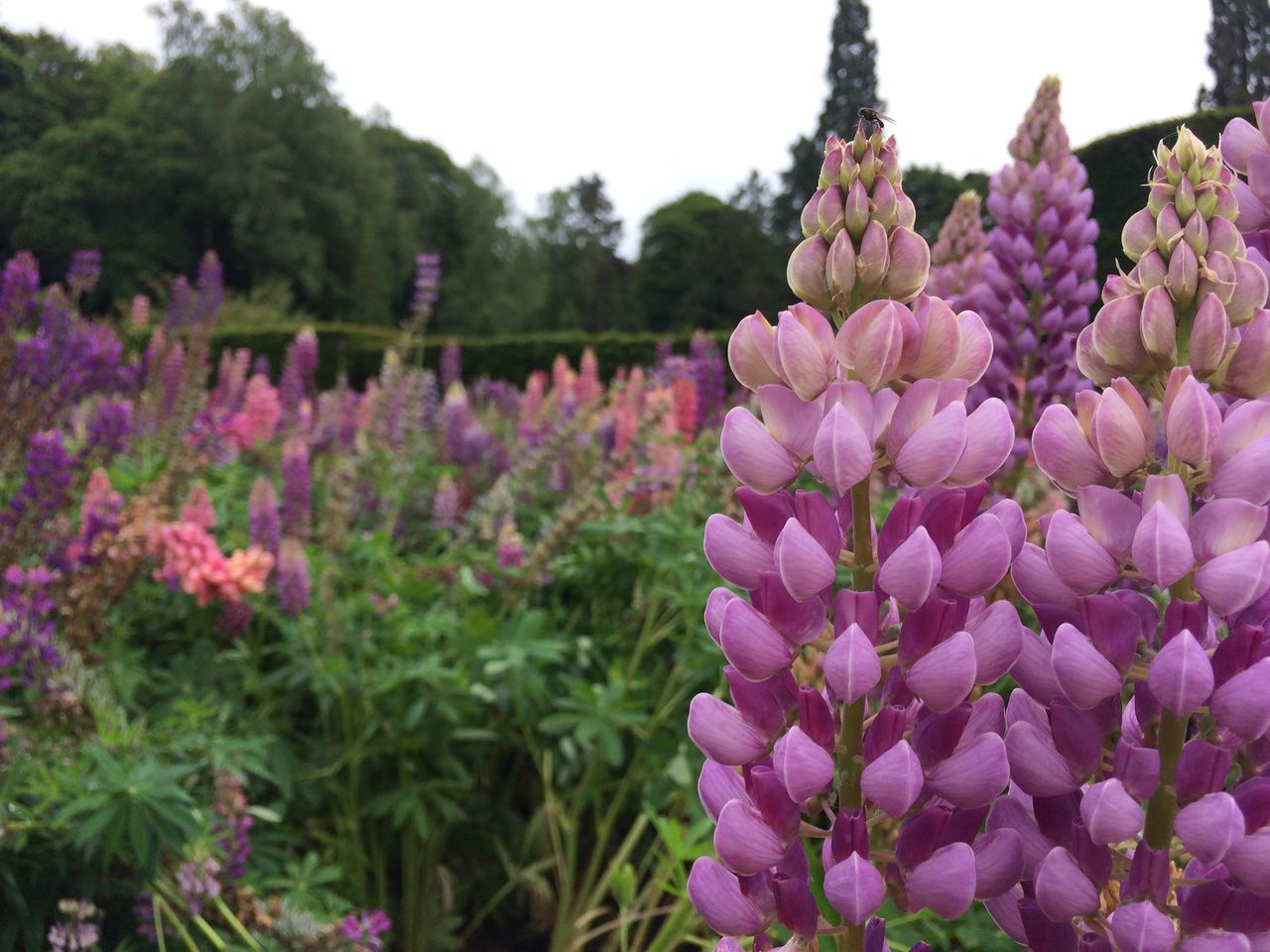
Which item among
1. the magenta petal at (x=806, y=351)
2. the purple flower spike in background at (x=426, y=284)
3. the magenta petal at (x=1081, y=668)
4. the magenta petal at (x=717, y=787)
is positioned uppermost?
the purple flower spike in background at (x=426, y=284)

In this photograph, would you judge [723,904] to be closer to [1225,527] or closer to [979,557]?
[979,557]

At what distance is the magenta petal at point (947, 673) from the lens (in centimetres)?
58

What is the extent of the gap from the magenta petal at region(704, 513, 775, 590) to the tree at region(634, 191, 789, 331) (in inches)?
24.9

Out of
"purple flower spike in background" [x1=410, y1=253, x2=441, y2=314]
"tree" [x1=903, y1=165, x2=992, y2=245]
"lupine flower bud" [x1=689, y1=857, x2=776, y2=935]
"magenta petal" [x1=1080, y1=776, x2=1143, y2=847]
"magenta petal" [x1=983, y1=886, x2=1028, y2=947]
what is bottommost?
"lupine flower bud" [x1=689, y1=857, x2=776, y2=935]

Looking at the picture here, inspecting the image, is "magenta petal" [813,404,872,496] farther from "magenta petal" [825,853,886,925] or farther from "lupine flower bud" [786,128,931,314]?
"magenta petal" [825,853,886,925]

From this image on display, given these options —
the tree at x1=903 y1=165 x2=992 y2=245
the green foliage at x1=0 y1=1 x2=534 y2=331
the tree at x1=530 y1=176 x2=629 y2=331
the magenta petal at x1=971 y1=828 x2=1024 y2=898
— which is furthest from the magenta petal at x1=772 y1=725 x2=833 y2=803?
the tree at x1=530 y1=176 x2=629 y2=331

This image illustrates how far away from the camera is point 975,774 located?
579 millimetres

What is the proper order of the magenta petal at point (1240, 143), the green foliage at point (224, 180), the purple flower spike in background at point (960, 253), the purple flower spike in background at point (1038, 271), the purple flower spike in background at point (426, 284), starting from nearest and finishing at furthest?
the magenta petal at point (1240, 143) < the purple flower spike in background at point (1038, 271) < the purple flower spike in background at point (960, 253) < the purple flower spike in background at point (426, 284) < the green foliage at point (224, 180)

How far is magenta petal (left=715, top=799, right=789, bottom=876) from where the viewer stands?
0.63m

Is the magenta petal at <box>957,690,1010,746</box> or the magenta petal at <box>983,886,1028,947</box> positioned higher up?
the magenta petal at <box>957,690,1010,746</box>

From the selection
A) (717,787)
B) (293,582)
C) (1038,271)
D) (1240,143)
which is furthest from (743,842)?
(293,582)

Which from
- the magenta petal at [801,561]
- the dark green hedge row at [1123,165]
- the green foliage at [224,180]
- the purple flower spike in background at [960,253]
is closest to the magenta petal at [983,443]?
the magenta petal at [801,561]

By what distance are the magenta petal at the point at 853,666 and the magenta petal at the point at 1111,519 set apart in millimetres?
149

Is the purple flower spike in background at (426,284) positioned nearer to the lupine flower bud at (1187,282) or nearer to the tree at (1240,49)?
the tree at (1240,49)
